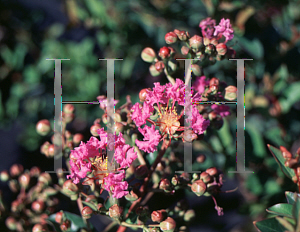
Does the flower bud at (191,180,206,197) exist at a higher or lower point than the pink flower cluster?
lower

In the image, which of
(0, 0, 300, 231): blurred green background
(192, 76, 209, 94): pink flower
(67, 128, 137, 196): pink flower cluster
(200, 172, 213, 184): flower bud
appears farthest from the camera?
(0, 0, 300, 231): blurred green background

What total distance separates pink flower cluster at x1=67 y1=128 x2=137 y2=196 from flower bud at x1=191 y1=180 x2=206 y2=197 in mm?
243

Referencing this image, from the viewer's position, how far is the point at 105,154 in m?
1.09

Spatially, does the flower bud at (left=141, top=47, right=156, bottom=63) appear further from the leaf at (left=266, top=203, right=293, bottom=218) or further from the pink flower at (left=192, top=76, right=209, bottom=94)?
the leaf at (left=266, top=203, right=293, bottom=218)

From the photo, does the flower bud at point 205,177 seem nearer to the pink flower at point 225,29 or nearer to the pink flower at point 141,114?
the pink flower at point 141,114

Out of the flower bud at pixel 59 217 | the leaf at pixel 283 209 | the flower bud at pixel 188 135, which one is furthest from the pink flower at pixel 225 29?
the flower bud at pixel 59 217

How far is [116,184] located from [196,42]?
0.57 meters

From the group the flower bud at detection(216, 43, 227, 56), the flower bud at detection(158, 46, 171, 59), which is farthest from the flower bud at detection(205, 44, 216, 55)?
the flower bud at detection(158, 46, 171, 59)

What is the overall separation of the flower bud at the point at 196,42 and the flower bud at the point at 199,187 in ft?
1.57

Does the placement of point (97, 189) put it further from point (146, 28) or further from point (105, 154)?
point (146, 28)

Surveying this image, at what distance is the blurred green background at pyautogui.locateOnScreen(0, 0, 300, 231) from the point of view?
1.62 metres

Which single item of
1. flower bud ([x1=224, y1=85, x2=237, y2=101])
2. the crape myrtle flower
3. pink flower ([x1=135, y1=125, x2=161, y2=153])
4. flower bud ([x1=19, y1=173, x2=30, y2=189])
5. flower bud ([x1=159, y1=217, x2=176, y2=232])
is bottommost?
flower bud ([x1=159, y1=217, x2=176, y2=232])

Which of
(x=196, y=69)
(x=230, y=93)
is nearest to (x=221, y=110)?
(x=230, y=93)

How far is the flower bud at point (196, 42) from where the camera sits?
1.11 meters
